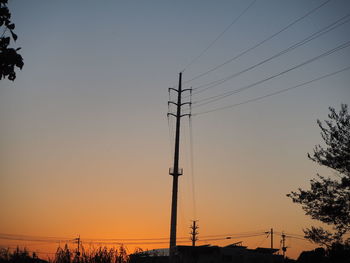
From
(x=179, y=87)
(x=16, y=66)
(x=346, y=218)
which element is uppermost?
(x=179, y=87)

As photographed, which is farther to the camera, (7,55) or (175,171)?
(175,171)

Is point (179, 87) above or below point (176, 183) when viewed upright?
above

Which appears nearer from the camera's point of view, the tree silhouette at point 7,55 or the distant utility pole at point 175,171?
the tree silhouette at point 7,55

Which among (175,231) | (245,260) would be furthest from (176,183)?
(245,260)

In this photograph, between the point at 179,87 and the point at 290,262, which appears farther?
the point at 290,262

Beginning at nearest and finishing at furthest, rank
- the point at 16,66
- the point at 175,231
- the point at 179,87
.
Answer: the point at 16,66
the point at 175,231
the point at 179,87

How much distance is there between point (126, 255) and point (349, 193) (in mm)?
18865

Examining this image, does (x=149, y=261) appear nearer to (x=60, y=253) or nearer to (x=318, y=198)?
(x=60, y=253)

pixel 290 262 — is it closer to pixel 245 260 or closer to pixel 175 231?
pixel 245 260

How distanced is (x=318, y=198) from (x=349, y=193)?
8.10 ft

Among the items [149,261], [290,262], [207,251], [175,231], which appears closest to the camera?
[149,261]

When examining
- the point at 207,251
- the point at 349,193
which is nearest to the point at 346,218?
the point at 349,193

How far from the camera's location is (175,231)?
4788cm

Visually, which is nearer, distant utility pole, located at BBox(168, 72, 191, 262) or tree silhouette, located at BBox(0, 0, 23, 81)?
tree silhouette, located at BBox(0, 0, 23, 81)
